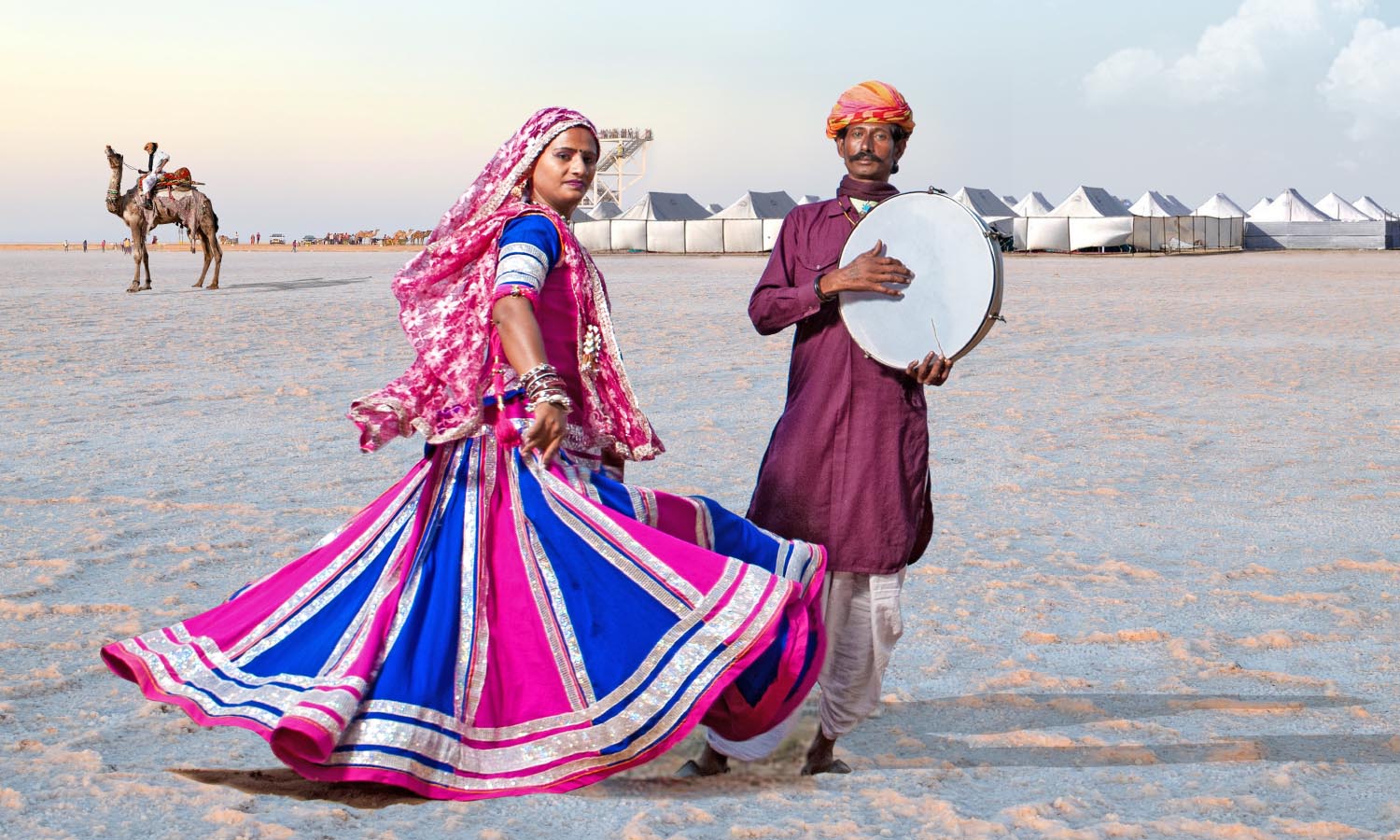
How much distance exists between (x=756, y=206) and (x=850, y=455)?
40771 mm

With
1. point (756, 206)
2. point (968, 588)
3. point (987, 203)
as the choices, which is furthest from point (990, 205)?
point (968, 588)

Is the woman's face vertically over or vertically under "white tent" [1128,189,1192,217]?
under

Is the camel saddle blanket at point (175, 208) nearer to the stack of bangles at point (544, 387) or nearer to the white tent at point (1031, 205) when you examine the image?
the stack of bangles at point (544, 387)

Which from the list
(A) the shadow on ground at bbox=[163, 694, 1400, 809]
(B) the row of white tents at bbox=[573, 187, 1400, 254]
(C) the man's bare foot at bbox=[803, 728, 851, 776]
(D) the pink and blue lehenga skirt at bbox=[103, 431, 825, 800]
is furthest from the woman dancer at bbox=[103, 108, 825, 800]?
(B) the row of white tents at bbox=[573, 187, 1400, 254]

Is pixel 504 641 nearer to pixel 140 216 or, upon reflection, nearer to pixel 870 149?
pixel 870 149

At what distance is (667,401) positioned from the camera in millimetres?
9703

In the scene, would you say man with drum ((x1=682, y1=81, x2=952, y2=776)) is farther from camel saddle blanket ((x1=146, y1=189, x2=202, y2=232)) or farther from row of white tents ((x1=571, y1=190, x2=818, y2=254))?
row of white tents ((x1=571, y1=190, x2=818, y2=254))

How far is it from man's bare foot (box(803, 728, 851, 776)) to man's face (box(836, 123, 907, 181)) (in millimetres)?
1284

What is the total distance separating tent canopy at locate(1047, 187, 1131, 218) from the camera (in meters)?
41.3

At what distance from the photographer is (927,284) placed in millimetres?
3203

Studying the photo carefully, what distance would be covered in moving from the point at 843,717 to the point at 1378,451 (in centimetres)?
545

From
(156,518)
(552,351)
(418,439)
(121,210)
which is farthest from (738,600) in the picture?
(121,210)

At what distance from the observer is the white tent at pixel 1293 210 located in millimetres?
45594

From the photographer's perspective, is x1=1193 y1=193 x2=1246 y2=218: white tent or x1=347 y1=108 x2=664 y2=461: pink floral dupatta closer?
x1=347 y1=108 x2=664 y2=461: pink floral dupatta
